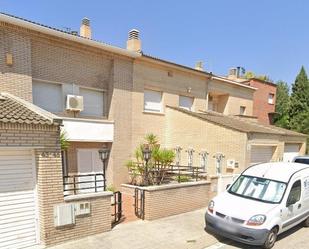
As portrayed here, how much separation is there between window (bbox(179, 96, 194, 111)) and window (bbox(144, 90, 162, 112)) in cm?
173

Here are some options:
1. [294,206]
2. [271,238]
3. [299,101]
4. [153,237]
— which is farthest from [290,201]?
[299,101]

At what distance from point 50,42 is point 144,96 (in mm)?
5423

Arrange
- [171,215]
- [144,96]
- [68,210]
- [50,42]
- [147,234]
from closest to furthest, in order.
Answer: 1. [68,210]
2. [147,234]
3. [171,215]
4. [50,42]
5. [144,96]

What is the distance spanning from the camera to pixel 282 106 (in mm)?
33094

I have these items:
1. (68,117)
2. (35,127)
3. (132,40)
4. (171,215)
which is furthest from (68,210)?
(132,40)

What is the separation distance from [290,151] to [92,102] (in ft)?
40.0

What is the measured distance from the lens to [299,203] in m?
7.78

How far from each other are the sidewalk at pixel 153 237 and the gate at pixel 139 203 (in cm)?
33

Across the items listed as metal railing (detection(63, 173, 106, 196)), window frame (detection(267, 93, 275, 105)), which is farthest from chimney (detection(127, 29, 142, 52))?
window frame (detection(267, 93, 275, 105))

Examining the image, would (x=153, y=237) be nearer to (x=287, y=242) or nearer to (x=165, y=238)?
(x=165, y=238)

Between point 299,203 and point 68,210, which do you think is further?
point 299,203

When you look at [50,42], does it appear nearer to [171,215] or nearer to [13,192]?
[13,192]

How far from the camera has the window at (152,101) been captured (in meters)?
14.6

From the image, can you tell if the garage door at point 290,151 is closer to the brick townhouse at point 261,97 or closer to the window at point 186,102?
the window at point 186,102
